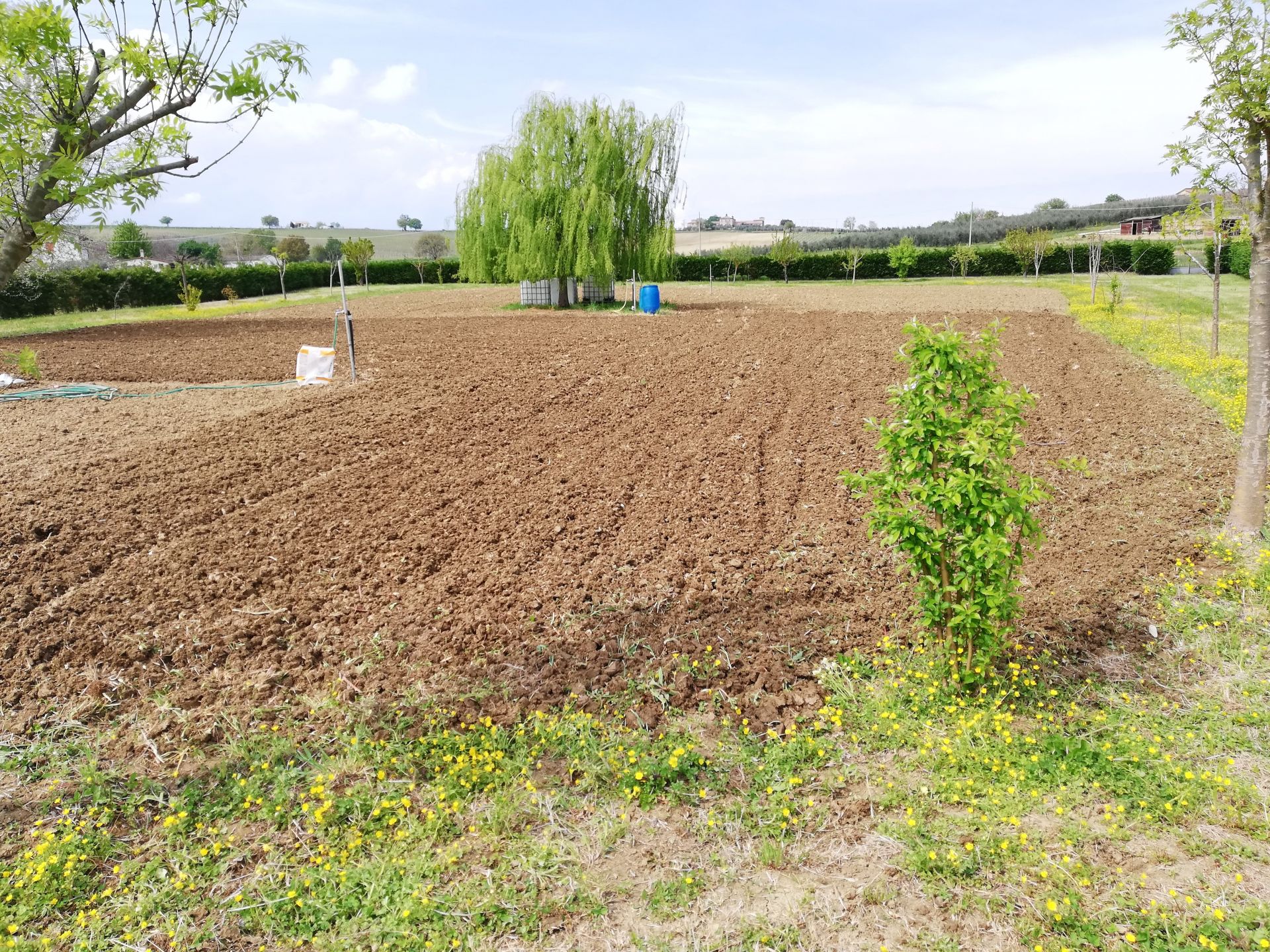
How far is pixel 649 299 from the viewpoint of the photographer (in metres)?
21.9

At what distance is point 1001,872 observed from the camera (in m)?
2.68

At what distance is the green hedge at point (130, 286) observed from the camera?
2423 cm

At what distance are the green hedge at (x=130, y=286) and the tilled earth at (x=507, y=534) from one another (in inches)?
584

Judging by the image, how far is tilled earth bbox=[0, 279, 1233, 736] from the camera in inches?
159

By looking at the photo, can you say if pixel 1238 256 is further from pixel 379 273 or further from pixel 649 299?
pixel 379 273

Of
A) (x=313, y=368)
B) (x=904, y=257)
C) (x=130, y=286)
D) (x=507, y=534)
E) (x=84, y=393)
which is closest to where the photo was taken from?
(x=507, y=534)

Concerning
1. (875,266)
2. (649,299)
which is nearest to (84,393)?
(649,299)

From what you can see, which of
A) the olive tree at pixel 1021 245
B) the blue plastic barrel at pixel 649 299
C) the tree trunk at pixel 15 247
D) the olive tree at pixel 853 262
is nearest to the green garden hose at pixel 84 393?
the tree trunk at pixel 15 247

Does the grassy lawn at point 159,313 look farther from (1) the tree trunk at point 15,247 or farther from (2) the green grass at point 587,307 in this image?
(1) the tree trunk at point 15,247

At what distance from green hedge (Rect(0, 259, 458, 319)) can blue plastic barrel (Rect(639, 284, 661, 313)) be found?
14536 mm

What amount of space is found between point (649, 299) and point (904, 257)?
25.6 m

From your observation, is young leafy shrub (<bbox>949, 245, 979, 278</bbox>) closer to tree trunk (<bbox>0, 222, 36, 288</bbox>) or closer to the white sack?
the white sack

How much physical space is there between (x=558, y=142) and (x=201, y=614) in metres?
19.4

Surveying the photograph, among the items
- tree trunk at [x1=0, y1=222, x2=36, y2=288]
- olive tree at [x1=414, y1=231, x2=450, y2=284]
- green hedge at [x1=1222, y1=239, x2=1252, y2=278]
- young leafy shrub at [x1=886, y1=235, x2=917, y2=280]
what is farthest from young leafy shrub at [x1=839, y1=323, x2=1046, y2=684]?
olive tree at [x1=414, y1=231, x2=450, y2=284]
